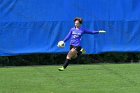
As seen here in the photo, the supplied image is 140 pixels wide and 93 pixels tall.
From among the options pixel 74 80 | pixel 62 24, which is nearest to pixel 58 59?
pixel 62 24

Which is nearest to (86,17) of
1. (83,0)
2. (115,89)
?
(83,0)

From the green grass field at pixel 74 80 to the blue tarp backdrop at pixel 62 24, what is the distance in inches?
43.9

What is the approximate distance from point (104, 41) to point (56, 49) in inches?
58.4

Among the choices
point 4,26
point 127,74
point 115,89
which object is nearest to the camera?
point 115,89

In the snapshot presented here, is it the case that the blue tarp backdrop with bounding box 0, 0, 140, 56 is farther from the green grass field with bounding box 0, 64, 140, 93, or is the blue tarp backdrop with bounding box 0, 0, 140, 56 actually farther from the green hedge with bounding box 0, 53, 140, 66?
the green grass field with bounding box 0, 64, 140, 93

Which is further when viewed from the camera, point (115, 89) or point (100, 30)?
point (100, 30)

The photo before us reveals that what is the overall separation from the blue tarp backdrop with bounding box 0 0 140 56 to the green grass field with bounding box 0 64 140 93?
3.66 ft

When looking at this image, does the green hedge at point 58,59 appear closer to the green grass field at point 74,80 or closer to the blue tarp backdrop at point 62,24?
the blue tarp backdrop at point 62,24

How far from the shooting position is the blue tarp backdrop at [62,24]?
14453 mm

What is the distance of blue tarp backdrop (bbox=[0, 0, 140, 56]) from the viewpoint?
1445 centimetres

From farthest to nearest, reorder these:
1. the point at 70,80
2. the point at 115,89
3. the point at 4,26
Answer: the point at 4,26 → the point at 70,80 → the point at 115,89

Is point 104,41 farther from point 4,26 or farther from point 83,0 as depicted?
point 4,26

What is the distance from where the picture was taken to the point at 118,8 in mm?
14977

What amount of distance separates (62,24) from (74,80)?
4.06m
